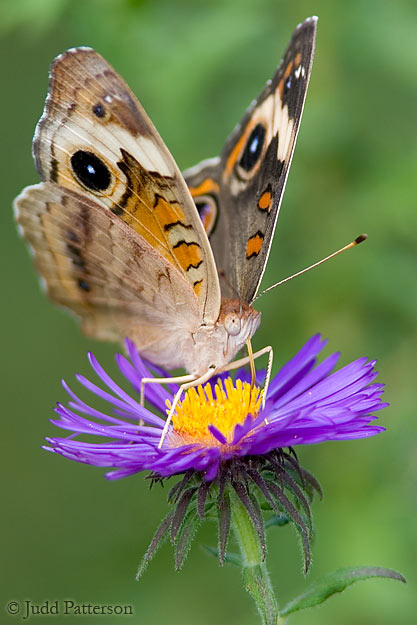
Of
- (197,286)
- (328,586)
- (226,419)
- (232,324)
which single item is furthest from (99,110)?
(328,586)

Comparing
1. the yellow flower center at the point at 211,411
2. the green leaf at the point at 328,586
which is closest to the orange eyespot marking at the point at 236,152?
the yellow flower center at the point at 211,411

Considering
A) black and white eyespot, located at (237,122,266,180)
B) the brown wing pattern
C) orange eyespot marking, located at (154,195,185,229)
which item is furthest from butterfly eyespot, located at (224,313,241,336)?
black and white eyespot, located at (237,122,266,180)

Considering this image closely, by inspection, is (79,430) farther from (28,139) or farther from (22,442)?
(28,139)

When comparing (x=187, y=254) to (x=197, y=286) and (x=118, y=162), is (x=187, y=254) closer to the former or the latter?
(x=197, y=286)

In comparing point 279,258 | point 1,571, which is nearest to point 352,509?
point 279,258

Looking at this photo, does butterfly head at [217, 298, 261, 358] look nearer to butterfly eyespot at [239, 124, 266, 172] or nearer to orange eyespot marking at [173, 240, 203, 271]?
orange eyespot marking at [173, 240, 203, 271]

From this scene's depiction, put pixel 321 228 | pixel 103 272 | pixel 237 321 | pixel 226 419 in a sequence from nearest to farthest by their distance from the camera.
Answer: pixel 226 419
pixel 237 321
pixel 103 272
pixel 321 228

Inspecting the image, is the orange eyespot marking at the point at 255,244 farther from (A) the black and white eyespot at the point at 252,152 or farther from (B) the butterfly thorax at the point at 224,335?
(A) the black and white eyespot at the point at 252,152
